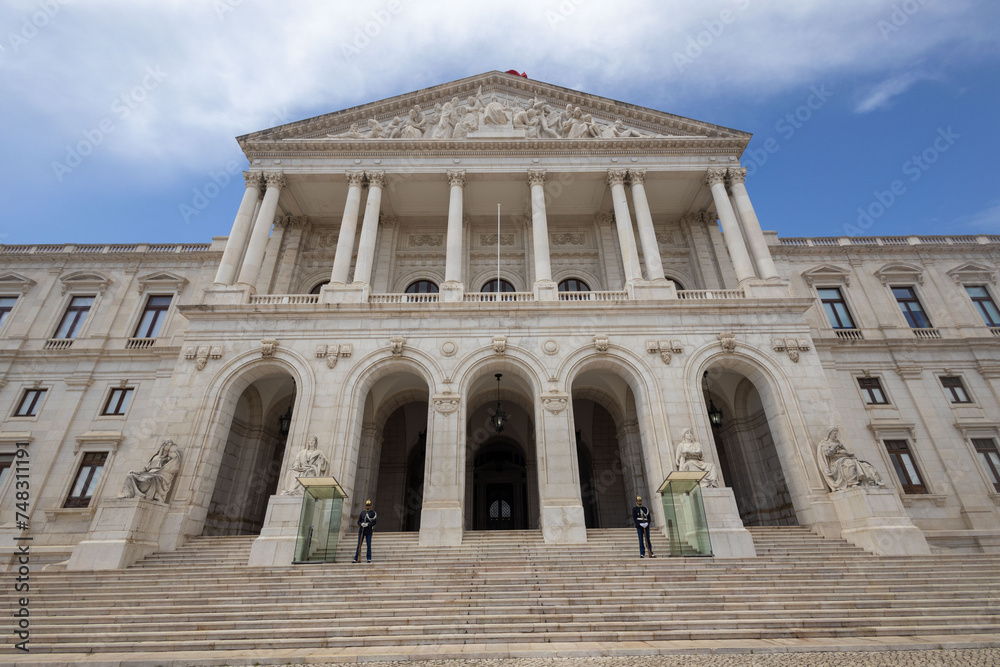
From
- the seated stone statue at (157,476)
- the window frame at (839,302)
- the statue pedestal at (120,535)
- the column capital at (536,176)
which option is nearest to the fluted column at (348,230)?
the column capital at (536,176)

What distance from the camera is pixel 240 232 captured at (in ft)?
69.9

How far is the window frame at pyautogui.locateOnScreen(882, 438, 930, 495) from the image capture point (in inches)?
810

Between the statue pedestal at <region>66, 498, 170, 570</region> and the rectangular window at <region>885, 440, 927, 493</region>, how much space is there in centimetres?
2778

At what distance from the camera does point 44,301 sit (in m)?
24.7

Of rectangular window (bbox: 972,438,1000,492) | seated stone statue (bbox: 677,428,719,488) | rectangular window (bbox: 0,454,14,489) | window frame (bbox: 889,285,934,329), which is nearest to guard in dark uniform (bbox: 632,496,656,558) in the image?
seated stone statue (bbox: 677,428,719,488)

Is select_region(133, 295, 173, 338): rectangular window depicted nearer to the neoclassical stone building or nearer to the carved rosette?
the neoclassical stone building

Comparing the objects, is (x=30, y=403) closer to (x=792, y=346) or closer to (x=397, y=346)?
(x=397, y=346)

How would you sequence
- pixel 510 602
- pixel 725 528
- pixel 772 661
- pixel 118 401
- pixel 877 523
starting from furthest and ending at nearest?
pixel 118 401, pixel 877 523, pixel 725 528, pixel 510 602, pixel 772 661

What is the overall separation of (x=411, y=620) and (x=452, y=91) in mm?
23917

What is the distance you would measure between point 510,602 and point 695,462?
8050 mm

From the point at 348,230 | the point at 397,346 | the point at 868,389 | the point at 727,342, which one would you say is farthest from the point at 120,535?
the point at 868,389

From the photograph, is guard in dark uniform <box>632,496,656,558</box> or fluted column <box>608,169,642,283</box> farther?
fluted column <box>608,169,642,283</box>

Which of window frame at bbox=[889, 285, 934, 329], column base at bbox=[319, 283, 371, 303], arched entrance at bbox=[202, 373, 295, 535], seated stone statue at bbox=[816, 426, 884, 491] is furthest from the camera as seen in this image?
window frame at bbox=[889, 285, 934, 329]

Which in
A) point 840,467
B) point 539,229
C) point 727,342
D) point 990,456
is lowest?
point 840,467
